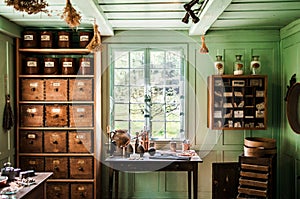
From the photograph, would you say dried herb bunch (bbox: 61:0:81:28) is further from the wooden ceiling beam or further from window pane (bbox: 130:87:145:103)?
window pane (bbox: 130:87:145:103)

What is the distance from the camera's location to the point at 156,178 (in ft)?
18.2

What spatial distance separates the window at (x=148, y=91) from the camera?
18.4ft

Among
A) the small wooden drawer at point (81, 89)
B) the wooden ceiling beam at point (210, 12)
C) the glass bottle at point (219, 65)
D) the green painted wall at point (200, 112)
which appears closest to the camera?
the wooden ceiling beam at point (210, 12)

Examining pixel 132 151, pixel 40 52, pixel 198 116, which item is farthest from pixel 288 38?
pixel 40 52

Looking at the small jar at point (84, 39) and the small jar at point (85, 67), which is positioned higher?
the small jar at point (84, 39)

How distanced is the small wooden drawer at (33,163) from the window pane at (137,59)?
1.88 m

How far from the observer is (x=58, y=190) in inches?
200

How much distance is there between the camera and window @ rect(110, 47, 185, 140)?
221 inches


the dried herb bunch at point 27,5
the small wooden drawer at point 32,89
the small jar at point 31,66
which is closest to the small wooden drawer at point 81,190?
the small wooden drawer at point 32,89

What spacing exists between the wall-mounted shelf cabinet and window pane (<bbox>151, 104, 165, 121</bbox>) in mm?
755

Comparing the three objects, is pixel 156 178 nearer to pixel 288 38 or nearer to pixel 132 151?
pixel 132 151

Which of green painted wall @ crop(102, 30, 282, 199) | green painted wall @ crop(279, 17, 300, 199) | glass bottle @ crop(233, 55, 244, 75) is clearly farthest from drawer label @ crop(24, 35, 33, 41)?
green painted wall @ crop(279, 17, 300, 199)

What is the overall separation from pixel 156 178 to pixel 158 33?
2140mm

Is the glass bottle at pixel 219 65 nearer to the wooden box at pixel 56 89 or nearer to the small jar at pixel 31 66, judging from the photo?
the wooden box at pixel 56 89
